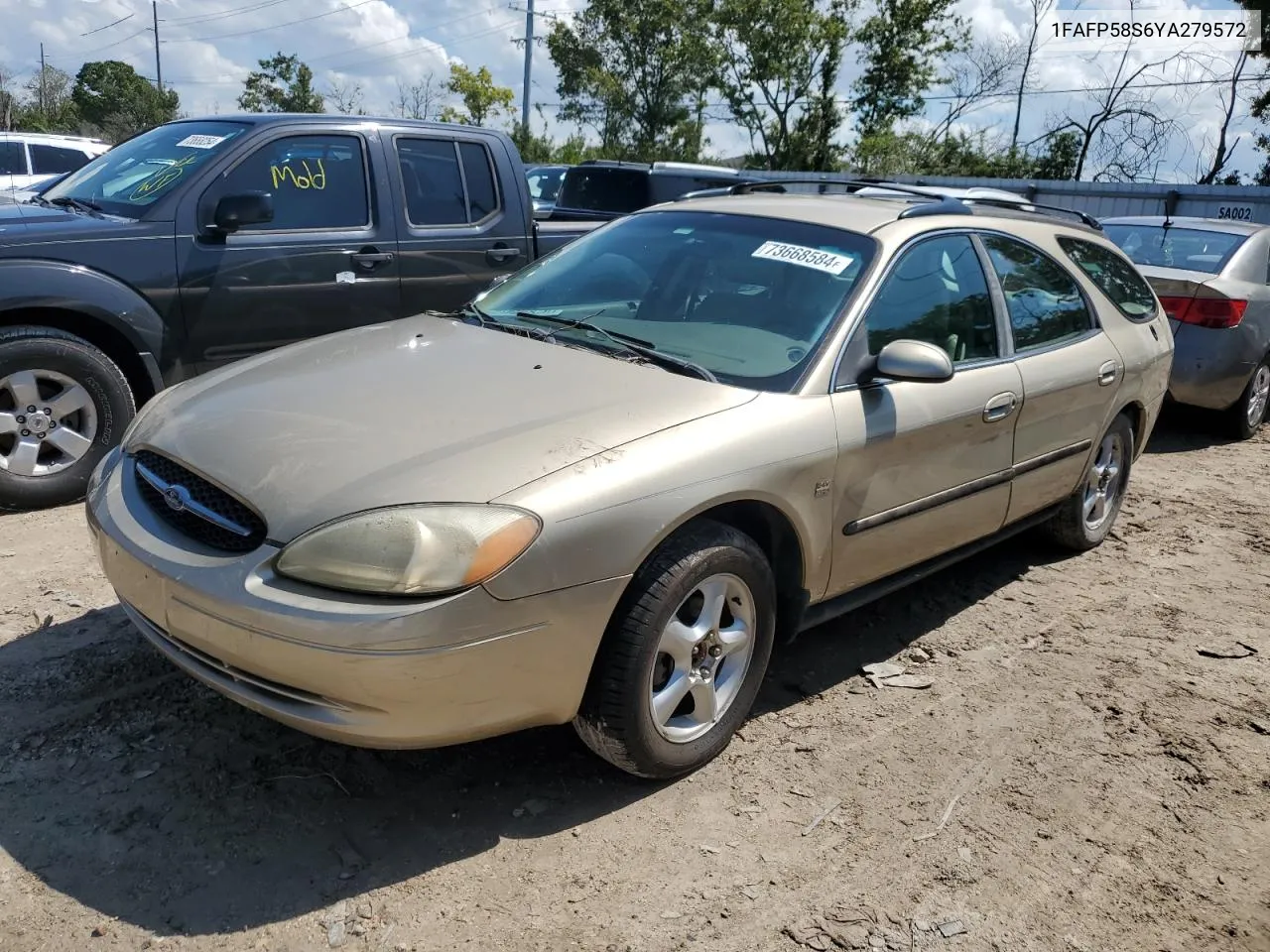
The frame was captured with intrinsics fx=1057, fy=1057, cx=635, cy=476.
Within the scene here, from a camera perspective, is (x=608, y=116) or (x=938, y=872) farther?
(x=608, y=116)

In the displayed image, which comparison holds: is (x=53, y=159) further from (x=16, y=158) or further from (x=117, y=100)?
(x=117, y=100)

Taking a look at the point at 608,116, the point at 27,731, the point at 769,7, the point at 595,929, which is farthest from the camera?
the point at 608,116

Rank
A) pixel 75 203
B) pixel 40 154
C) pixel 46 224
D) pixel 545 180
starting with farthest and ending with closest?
1. pixel 545 180
2. pixel 40 154
3. pixel 75 203
4. pixel 46 224

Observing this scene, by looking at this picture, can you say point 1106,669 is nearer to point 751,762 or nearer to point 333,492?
point 751,762

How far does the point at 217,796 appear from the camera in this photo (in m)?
2.87

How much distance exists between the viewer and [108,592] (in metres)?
4.03

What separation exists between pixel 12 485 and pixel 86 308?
2.84ft

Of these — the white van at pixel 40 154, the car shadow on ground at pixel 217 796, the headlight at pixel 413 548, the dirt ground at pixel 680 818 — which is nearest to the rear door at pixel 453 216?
the dirt ground at pixel 680 818

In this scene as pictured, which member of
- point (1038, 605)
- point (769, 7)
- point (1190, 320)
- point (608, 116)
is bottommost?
point (1038, 605)

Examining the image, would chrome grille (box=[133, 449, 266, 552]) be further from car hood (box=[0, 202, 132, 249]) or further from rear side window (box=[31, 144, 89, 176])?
rear side window (box=[31, 144, 89, 176])

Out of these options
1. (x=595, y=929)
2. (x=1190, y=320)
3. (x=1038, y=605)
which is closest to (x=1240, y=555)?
(x=1038, y=605)

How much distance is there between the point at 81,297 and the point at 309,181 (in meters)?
1.36

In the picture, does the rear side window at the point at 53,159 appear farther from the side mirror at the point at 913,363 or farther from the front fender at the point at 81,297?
the side mirror at the point at 913,363

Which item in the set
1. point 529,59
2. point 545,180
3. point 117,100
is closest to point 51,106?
point 117,100
